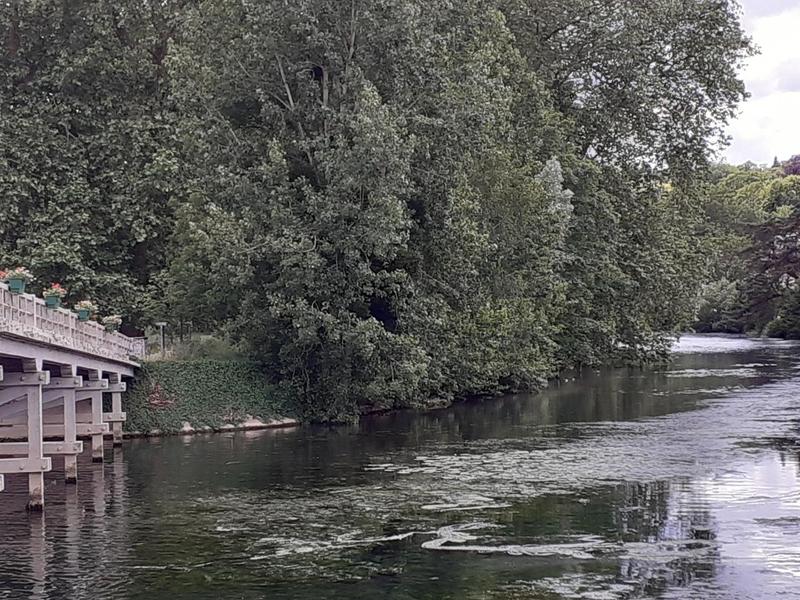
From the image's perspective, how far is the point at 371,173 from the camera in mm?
37031

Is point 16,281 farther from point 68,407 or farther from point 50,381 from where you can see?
point 68,407

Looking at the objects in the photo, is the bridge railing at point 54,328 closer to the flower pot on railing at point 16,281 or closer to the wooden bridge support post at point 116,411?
the flower pot on railing at point 16,281

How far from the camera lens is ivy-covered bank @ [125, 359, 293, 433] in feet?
Result: 127

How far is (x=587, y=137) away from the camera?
2515 inches

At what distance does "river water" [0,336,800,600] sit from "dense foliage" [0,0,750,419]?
5.38m

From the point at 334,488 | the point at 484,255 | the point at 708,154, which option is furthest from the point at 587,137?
the point at 334,488

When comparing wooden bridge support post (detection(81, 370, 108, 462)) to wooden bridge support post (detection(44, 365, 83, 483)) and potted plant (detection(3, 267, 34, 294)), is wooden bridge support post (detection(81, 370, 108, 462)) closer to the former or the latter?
wooden bridge support post (detection(44, 365, 83, 483))

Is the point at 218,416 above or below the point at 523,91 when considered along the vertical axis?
below

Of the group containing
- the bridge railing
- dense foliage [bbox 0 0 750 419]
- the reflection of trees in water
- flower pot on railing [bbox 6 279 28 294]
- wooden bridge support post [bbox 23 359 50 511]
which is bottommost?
the reflection of trees in water

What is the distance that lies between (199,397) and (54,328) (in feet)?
44.7

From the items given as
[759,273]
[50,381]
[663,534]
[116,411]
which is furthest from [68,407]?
[759,273]

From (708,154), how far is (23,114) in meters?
34.8

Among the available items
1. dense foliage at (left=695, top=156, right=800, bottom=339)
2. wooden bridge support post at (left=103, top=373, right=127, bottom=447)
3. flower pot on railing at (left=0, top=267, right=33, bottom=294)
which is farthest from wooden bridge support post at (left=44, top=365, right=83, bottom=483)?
dense foliage at (left=695, top=156, right=800, bottom=339)

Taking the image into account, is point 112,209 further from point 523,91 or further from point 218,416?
point 523,91
